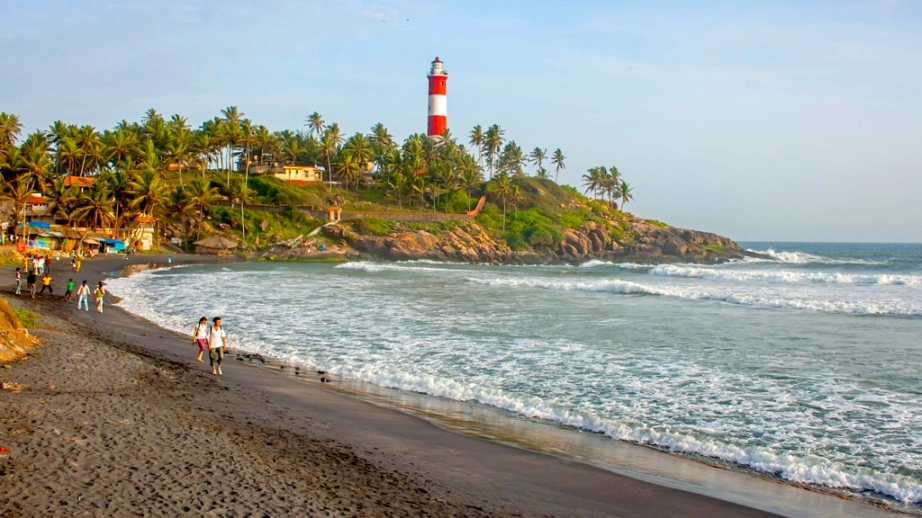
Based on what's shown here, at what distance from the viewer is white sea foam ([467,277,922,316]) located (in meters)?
26.2

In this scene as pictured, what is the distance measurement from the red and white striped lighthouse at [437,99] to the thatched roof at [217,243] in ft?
104

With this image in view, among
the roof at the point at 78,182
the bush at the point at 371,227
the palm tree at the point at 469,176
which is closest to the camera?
the roof at the point at 78,182

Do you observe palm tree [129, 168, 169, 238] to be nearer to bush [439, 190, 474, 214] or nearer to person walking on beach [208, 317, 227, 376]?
bush [439, 190, 474, 214]

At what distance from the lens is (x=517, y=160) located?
104 m

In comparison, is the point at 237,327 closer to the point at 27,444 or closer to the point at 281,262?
the point at 27,444

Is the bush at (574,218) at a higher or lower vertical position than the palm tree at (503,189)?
lower

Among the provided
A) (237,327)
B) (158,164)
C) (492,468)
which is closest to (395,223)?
(158,164)

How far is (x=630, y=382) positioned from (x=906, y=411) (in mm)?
4589

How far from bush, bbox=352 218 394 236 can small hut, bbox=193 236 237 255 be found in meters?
12.7

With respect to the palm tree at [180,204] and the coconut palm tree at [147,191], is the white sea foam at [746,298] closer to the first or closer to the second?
the coconut palm tree at [147,191]

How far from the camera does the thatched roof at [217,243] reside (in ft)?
210

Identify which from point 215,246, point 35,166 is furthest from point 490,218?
point 35,166

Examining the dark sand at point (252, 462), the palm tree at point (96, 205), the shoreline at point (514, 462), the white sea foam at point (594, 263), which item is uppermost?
the palm tree at point (96, 205)

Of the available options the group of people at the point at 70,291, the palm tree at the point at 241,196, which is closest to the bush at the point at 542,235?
the palm tree at the point at 241,196
